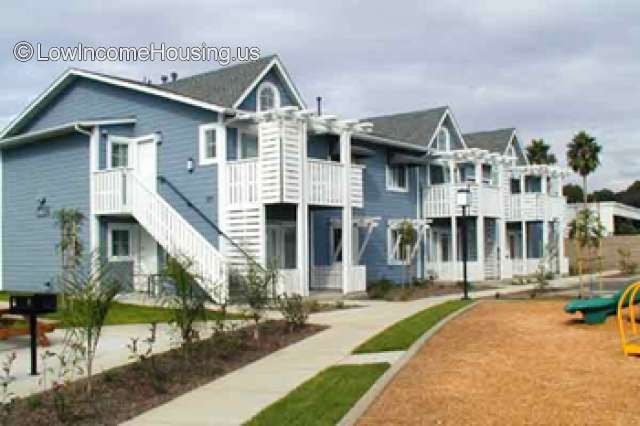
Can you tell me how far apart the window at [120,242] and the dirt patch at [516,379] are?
47.1ft

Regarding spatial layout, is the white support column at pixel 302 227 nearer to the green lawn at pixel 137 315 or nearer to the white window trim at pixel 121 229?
the green lawn at pixel 137 315

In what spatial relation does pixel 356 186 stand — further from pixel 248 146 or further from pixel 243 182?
pixel 243 182

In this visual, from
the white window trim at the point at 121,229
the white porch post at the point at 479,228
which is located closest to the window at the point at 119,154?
the white window trim at the point at 121,229

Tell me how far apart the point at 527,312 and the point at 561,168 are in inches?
917

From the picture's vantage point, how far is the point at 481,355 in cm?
1057

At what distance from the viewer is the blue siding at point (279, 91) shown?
2412 centimetres

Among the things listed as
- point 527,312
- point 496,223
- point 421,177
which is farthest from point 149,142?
point 496,223

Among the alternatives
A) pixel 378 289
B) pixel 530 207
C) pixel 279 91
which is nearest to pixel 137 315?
pixel 378 289

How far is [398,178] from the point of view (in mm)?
30328

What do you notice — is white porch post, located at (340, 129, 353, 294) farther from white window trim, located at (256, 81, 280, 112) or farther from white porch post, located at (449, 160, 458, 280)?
white porch post, located at (449, 160, 458, 280)

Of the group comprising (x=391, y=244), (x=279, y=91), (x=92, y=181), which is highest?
(x=279, y=91)

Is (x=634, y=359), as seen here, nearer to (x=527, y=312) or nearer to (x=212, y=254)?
(x=527, y=312)

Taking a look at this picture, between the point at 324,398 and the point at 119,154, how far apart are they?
18385mm

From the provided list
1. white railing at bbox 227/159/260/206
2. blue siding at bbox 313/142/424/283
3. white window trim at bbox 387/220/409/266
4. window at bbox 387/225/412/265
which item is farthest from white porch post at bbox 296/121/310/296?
white window trim at bbox 387/220/409/266
